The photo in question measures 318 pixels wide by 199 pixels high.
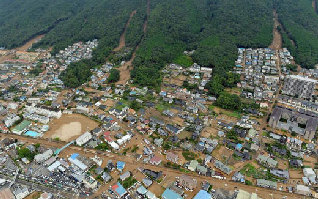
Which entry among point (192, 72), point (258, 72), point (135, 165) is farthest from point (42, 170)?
point (258, 72)

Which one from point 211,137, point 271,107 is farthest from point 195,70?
point 211,137

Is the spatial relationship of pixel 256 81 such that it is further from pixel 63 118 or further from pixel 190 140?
pixel 63 118

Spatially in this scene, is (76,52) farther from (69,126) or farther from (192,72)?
(69,126)

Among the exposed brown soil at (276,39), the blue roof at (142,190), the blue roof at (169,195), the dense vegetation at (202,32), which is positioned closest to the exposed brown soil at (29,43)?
the dense vegetation at (202,32)

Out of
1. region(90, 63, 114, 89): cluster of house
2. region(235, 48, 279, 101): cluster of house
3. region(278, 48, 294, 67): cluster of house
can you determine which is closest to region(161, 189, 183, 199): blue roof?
region(235, 48, 279, 101): cluster of house

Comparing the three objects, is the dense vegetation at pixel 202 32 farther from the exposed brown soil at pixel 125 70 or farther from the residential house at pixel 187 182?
the residential house at pixel 187 182
